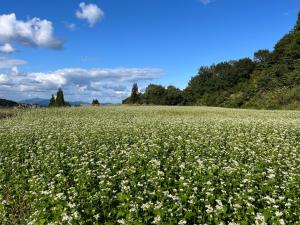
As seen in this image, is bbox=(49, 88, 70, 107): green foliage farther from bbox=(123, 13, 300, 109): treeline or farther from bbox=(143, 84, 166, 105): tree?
bbox=(143, 84, 166, 105): tree

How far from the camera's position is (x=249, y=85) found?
84750 millimetres

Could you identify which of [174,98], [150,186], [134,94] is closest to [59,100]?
[134,94]

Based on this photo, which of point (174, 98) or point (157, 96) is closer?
point (174, 98)

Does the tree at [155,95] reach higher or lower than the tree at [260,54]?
lower

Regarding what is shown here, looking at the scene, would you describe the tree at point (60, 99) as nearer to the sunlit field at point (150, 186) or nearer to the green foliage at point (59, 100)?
the green foliage at point (59, 100)

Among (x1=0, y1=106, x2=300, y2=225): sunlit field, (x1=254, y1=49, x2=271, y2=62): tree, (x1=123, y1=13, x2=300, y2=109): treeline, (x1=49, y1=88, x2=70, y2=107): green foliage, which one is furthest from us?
(x1=254, y1=49, x2=271, y2=62): tree

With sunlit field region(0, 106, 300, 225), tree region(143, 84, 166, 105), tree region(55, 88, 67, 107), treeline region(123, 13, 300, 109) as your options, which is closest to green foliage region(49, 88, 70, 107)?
tree region(55, 88, 67, 107)

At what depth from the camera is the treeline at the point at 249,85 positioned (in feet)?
230

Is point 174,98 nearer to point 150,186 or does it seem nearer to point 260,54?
point 260,54

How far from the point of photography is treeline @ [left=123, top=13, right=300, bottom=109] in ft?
230

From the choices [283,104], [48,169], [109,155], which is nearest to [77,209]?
[48,169]

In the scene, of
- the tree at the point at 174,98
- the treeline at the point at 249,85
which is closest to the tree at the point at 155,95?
the treeline at the point at 249,85

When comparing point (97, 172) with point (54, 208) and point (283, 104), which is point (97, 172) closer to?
point (54, 208)

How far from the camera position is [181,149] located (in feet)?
53.8
